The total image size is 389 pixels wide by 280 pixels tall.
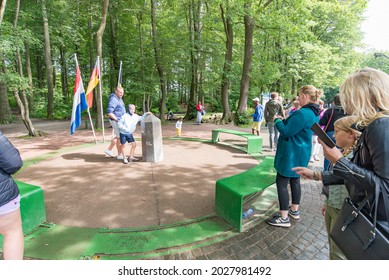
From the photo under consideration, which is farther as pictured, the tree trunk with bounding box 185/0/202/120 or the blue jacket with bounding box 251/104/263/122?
the tree trunk with bounding box 185/0/202/120

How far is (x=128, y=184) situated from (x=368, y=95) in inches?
172

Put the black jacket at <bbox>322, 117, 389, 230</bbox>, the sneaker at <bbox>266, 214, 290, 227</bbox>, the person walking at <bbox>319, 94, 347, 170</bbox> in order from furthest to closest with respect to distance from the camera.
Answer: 1. the person walking at <bbox>319, 94, 347, 170</bbox>
2. the sneaker at <bbox>266, 214, 290, 227</bbox>
3. the black jacket at <bbox>322, 117, 389, 230</bbox>

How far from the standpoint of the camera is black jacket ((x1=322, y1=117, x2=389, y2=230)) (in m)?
1.35

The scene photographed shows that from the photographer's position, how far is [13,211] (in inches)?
76.8

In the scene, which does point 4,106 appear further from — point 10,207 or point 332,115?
point 332,115

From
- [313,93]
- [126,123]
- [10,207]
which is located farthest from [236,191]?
[126,123]

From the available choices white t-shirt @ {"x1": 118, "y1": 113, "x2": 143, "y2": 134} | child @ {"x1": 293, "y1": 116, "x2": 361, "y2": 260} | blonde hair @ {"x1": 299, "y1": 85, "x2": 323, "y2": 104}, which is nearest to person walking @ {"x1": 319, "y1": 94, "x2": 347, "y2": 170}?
blonde hair @ {"x1": 299, "y1": 85, "x2": 323, "y2": 104}

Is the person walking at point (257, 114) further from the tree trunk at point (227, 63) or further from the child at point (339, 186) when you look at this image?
the child at point (339, 186)

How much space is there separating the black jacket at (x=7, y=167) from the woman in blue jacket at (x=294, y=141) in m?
2.84

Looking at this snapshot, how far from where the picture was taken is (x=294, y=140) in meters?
3.12

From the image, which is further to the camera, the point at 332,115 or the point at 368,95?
the point at 332,115

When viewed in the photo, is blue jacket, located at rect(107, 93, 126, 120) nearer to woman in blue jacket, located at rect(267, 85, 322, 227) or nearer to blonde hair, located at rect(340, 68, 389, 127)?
woman in blue jacket, located at rect(267, 85, 322, 227)

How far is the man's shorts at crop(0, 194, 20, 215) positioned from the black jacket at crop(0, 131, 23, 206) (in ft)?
0.09
